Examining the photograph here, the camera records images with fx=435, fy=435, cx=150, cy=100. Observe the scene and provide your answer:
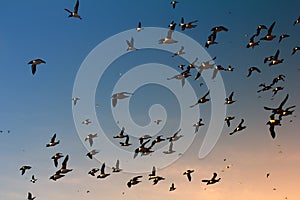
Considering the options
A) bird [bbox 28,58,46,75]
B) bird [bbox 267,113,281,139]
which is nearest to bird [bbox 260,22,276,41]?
bird [bbox 267,113,281,139]

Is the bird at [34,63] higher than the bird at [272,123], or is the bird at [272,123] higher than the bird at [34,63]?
the bird at [34,63]

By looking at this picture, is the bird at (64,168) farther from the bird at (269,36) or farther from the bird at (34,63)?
the bird at (269,36)

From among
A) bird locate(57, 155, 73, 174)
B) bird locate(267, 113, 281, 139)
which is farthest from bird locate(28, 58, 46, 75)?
bird locate(267, 113, 281, 139)

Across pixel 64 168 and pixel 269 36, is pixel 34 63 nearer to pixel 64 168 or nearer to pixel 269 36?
pixel 64 168

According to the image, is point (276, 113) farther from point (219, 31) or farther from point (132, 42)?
point (132, 42)

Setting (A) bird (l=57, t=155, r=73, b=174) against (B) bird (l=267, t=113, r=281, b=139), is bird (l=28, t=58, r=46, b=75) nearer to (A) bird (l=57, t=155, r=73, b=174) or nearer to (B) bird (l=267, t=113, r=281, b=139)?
(A) bird (l=57, t=155, r=73, b=174)

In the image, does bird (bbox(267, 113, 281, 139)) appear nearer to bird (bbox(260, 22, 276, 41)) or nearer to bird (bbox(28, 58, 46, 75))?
bird (bbox(260, 22, 276, 41))

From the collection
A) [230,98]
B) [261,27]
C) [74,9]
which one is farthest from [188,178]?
[74,9]

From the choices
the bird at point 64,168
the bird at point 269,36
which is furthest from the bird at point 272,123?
the bird at point 64,168

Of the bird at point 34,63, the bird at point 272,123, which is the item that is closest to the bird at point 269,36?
the bird at point 272,123

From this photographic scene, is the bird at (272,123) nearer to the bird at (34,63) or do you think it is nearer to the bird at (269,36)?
the bird at (269,36)

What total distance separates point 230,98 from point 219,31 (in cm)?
940

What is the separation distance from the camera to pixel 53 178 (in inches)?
2253

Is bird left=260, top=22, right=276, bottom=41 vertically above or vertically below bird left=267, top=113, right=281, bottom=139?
above
